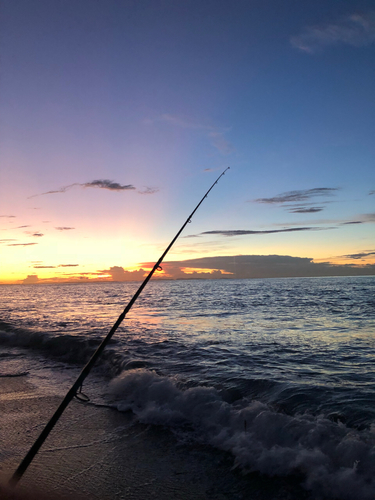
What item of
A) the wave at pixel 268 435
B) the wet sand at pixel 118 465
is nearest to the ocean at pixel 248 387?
the wave at pixel 268 435

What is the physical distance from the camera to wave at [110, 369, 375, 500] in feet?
13.5

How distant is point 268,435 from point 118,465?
2393mm

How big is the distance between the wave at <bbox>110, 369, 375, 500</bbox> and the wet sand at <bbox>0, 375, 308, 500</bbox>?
269mm

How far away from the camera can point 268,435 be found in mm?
5219

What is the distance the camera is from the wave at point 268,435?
4105 mm

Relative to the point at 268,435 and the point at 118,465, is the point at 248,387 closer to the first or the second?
the point at 268,435

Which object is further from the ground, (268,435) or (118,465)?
(118,465)

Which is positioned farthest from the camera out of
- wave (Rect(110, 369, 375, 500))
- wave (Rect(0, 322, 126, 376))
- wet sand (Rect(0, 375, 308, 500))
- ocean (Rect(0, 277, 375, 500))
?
wave (Rect(0, 322, 126, 376))

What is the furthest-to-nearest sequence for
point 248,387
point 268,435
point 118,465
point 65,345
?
point 65,345 → point 248,387 → point 268,435 → point 118,465

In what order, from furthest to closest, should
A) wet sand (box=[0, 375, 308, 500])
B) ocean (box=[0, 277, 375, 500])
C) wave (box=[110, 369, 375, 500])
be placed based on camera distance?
ocean (box=[0, 277, 375, 500])
wave (box=[110, 369, 375, 500])
wet sand (box=[0, 375, 308, 500])

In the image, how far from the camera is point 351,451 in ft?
14.8

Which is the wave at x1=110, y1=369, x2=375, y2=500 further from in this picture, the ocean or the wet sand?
the wet sand

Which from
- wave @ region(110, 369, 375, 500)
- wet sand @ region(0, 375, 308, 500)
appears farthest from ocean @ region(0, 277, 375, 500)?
wet sand @ region(0, 375, 308, 500)

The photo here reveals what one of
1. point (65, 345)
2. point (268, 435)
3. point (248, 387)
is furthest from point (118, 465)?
point (65, 345)
